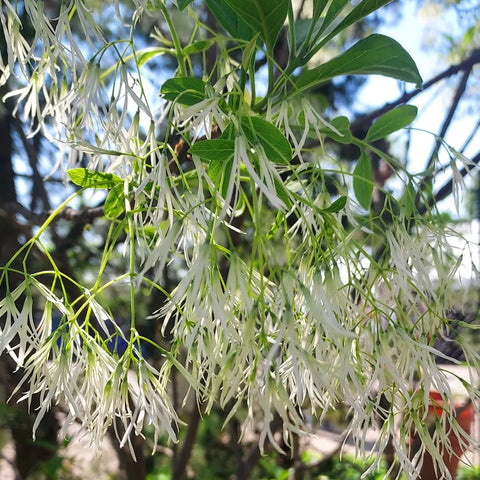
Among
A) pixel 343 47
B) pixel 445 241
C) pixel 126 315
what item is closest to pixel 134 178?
pixel 445 241

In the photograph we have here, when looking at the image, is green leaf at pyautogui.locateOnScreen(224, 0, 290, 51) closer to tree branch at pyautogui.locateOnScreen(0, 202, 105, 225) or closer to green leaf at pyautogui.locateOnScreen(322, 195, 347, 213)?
green leaf at pyautogui.locateOnScreen(322, 195, 347, 213)

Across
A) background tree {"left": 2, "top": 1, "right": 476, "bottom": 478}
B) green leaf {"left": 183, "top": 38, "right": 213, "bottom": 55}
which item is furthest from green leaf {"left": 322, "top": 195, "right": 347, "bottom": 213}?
green leaf {"left": 183, "top": 38, "right": 213, "bottom": 55}

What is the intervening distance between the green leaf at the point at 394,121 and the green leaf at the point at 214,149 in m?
0.25

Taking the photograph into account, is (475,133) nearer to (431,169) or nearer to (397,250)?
(431,169)

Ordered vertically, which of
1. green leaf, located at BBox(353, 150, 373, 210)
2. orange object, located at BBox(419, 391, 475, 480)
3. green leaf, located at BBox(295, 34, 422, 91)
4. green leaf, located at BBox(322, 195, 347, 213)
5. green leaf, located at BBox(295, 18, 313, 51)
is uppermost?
green leaf, located at BBox(295, 18, 313, 51)

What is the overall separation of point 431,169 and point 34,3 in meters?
0.37

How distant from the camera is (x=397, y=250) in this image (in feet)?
1.42

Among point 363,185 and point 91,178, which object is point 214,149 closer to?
point 91,178

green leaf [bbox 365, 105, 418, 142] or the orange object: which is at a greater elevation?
green leaf [bbox 365, 105, 418, 142]

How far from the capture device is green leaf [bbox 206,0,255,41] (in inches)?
20.1

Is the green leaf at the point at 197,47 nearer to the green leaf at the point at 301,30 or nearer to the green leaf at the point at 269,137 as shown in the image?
the green leaf at the point at 301,30

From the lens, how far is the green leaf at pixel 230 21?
0.51m

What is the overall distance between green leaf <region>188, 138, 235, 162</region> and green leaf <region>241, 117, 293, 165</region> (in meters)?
0.01

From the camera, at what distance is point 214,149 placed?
1.17ft
